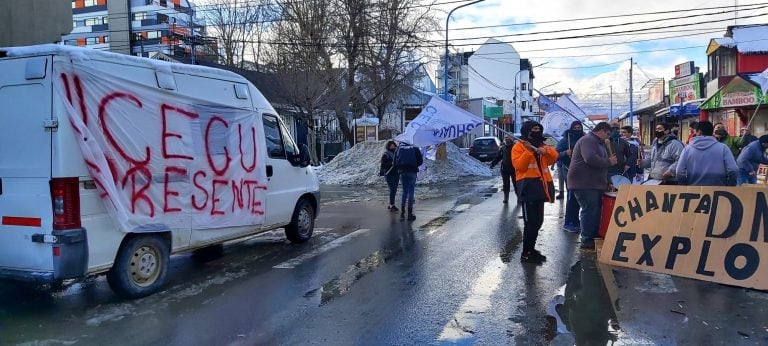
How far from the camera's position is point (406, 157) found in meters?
11.1

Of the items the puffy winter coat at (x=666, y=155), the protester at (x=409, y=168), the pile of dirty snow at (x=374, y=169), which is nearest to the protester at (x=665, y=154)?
the puffy winter coat at (x=666, y=155)

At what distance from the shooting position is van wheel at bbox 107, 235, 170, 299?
5.61 meters

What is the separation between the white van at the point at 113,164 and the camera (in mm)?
5164

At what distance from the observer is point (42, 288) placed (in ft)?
20.4

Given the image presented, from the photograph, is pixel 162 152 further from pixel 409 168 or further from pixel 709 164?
pixel 709 164

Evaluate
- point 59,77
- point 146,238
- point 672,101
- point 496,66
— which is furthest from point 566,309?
point 496,66

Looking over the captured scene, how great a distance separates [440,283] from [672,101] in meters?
39.2

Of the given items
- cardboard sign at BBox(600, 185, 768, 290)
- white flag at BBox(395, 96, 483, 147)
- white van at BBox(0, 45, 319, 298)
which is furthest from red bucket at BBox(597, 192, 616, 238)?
white flag at BBox(395, 96, 483, 147)

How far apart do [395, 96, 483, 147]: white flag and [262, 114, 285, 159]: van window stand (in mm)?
5853

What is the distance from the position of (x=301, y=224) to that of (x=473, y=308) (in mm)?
4066

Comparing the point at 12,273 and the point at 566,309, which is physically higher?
the point at 12,273

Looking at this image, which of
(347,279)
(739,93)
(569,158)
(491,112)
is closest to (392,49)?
(739,93)

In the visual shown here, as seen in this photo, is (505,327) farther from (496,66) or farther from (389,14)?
(496,66)

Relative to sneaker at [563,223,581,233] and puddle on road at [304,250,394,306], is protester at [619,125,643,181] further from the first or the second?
puddle on road at [304,250,394,306]
